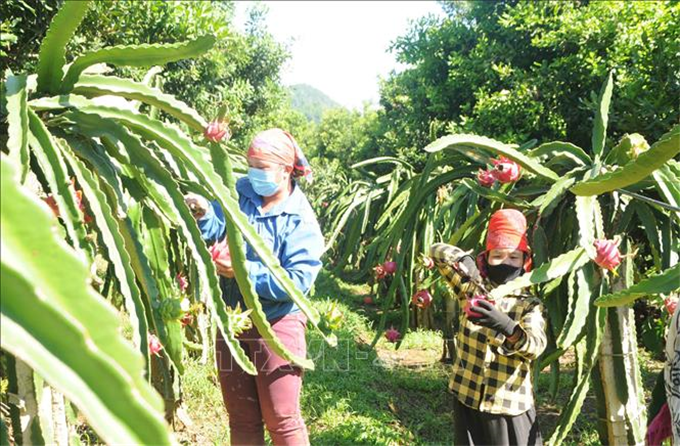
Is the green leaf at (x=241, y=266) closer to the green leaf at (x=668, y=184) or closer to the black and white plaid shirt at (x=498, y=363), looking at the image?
the black and white plaid shirt at (x=498, y=363)

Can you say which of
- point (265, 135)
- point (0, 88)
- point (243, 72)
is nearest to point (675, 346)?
point (265, 135)

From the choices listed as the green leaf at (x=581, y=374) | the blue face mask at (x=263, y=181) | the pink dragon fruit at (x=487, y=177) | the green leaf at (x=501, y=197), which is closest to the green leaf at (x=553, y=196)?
the green leaf at (x=501, y=197)

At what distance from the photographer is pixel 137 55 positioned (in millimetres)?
1244

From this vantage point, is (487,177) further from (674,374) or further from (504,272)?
(674,374)

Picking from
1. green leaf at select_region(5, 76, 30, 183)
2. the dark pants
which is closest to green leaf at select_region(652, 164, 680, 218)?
the dark pants

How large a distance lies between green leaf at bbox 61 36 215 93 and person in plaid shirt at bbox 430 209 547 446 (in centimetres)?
120

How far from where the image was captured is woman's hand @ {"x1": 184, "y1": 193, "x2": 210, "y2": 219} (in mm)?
1784

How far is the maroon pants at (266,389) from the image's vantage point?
193cm

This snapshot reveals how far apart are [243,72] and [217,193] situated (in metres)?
10.5

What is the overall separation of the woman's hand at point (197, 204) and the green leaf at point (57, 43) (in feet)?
2.07

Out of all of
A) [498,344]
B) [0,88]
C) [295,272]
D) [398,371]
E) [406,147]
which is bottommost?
[398,371]

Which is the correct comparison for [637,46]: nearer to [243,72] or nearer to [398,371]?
[398,371]

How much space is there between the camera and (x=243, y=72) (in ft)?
36.7

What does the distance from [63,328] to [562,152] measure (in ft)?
7.62
